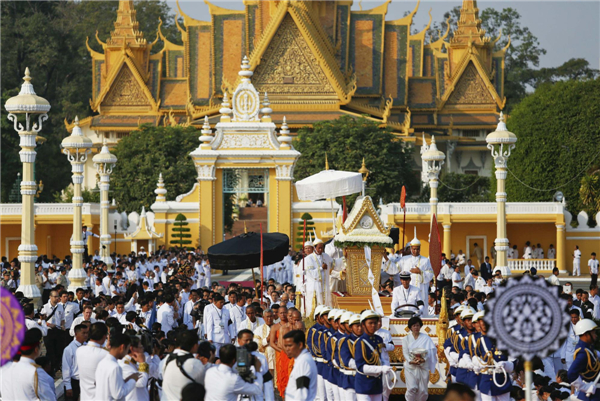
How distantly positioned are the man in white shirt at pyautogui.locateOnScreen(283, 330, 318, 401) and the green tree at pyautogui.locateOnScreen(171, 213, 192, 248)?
25.8 meters

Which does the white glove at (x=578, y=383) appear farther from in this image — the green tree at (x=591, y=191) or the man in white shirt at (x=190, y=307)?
the green tree at (x=591, y=191)

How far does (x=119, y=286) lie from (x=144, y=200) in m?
20.0

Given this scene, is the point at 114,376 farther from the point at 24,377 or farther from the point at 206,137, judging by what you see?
the point at 206,137

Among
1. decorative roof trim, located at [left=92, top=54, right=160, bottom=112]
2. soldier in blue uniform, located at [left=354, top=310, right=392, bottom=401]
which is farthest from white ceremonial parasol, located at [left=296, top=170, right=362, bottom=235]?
decorative roof trim, located at [left=92, top=54, right=160, bottom=112]

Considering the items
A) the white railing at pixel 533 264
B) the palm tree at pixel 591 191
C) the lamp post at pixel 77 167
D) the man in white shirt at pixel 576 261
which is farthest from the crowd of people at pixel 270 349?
the palm tree at pixel 591 191

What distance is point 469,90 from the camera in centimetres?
5331

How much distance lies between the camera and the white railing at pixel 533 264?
110 feet

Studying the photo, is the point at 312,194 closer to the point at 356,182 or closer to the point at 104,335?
the point at 356,182

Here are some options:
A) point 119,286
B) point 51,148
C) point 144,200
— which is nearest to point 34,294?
point 119,286

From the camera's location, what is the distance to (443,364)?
518 inches

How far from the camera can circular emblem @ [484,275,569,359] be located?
7465 millimetres

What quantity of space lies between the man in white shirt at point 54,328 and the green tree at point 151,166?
2628 cm

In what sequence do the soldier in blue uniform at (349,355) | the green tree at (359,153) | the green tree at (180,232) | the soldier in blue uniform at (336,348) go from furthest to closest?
the green tree at (359,153)
the green tree at (180,232)
the soldier in blue uniform at (336,348)
the soldier in blue uniform at (349,355)

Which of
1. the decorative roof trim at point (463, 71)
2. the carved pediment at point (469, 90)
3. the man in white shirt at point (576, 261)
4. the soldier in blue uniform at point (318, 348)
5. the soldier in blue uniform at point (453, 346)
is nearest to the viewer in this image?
the soldier in blue uniform at point (453, 346)
